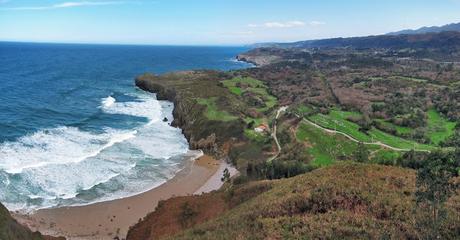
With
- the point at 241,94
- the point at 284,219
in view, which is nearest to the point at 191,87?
the point at 241,94

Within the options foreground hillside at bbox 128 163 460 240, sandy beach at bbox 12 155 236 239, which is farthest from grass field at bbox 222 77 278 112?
foreground hillside at bbox 128 163 460 240

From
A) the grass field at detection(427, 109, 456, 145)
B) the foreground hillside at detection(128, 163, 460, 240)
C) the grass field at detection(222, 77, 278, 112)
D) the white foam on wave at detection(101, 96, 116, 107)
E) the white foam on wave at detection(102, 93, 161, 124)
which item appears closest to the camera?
the foreground hillside at detection(128, 163, 460, 240)

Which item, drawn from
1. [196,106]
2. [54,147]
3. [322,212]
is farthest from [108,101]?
[322,212]

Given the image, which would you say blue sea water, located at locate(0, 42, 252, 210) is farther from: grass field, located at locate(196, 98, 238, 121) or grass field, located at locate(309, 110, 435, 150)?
grass field, located at locate(309, 110, 435, 150)

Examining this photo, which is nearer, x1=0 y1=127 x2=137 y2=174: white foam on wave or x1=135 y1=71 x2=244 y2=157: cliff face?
x1=0 y1=127 x2=137 y2=174: white foam on wave

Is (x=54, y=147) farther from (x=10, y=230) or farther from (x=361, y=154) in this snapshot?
(x=361, y=154)

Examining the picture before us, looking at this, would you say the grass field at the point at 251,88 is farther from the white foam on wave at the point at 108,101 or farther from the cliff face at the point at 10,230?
the cliff face at the point at 10,230

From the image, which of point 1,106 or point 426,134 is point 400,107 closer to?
point 426,134
